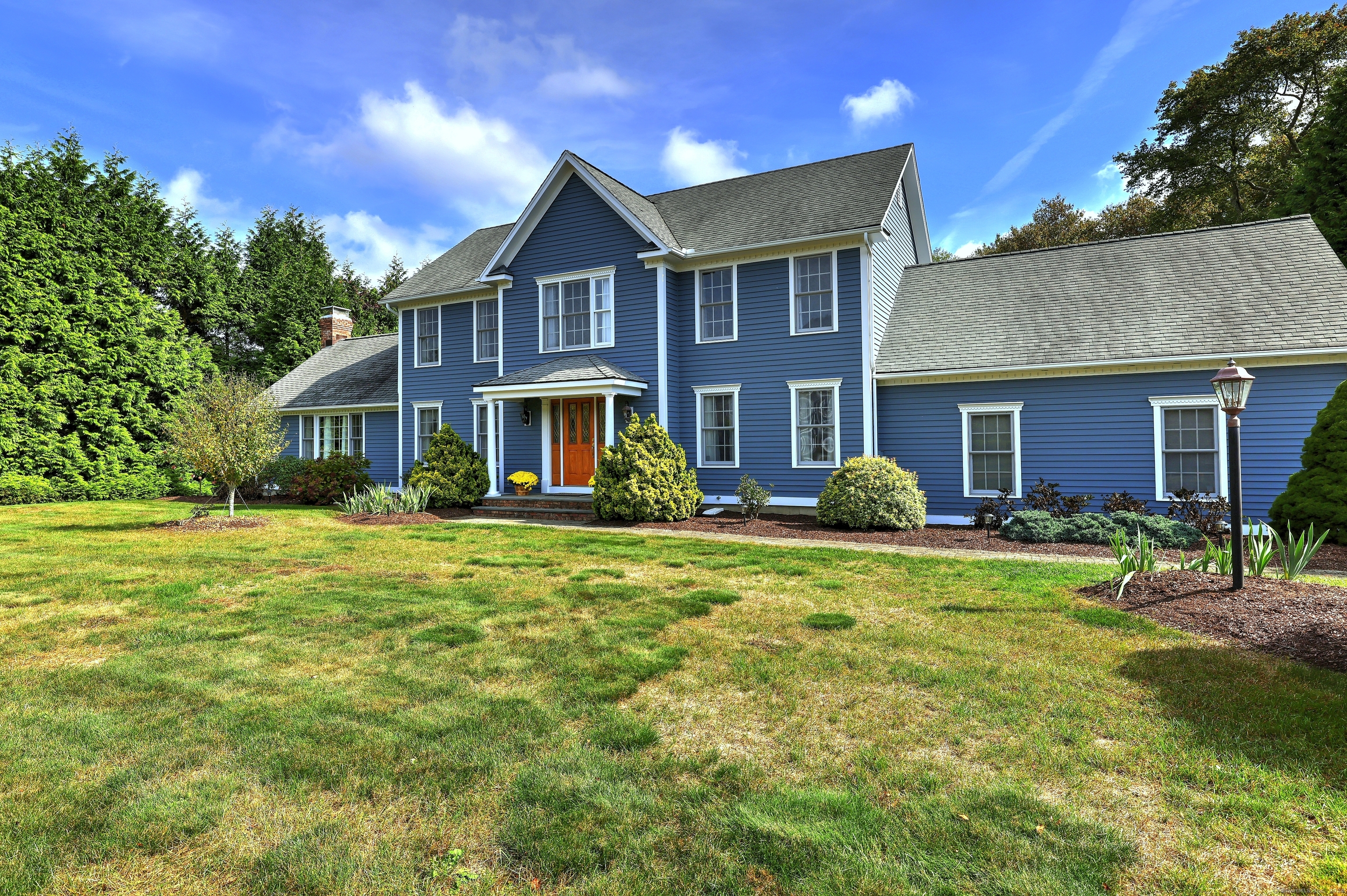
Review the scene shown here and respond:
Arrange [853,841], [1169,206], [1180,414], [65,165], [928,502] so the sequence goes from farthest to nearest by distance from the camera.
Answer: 1. [1169,206]
2. [65,165]
3. [928,502]
4. [1180,414]
5. [853,841]

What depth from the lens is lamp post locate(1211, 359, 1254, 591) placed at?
20.3 feet

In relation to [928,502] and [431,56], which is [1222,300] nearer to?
[928,502]

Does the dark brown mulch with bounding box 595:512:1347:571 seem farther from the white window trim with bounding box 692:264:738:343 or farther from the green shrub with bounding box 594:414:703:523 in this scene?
the white window trim with bounding box 692:264:738:343

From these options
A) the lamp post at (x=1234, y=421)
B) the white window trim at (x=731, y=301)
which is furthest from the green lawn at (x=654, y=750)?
the white window trim at (x=731, y=301)

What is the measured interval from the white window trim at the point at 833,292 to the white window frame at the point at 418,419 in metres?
11.1

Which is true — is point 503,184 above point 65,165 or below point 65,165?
above

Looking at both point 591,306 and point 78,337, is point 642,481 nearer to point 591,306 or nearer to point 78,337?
point 591,306

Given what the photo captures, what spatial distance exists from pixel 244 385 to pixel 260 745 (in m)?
12.5

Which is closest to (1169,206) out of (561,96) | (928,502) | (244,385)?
(928,502)

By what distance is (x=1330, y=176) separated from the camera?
64.5ft

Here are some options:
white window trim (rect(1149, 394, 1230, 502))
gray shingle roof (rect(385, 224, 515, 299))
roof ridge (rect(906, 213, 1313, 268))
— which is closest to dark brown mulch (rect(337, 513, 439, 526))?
gray shingle roof (rect(385, 224, 515, 299))

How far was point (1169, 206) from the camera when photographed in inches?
1097

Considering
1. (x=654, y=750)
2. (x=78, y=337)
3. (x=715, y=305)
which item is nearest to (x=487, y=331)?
(x=715, y=305)

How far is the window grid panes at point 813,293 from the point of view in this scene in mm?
14602
